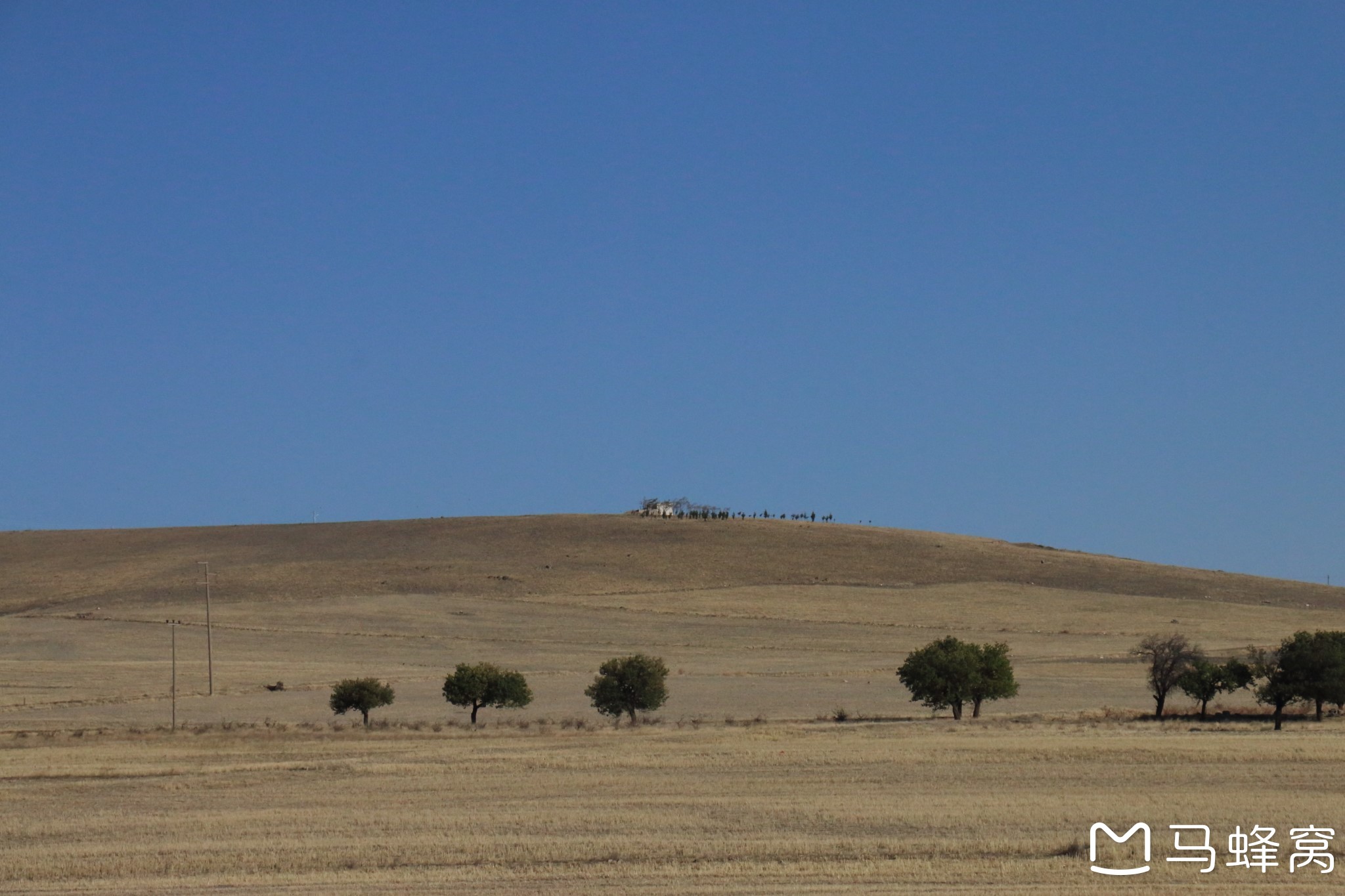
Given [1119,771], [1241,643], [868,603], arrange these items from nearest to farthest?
[1119,771], [1241,643], [868,603]

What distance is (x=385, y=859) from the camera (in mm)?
22547

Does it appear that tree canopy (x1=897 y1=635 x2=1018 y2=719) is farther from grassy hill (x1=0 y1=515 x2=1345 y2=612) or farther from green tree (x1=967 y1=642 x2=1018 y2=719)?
grassy hill (x1=0 y1=515 x2=1345 y2=612)

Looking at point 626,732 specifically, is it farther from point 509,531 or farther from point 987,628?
point 509,531

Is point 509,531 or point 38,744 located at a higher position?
point 509,531

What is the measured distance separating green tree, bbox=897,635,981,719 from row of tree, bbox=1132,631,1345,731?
7.38 m

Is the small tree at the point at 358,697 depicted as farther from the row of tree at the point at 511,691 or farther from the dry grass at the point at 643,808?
the dry grass at the point at 643,808

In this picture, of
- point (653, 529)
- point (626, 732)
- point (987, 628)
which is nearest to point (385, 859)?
point (626, 732)

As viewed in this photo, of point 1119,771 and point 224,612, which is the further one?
point 224,612

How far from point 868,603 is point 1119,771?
68.8 metres

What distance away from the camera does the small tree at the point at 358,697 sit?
181 ft

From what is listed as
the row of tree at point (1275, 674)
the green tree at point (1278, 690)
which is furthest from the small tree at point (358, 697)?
the green tree at point (1278, 690)

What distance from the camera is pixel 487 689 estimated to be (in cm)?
5578

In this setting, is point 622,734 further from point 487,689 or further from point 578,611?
Answer: point 578,611

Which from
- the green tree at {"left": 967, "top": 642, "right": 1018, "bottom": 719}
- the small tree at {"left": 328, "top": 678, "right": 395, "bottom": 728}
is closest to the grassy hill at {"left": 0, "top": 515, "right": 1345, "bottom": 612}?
the small tree at {"left": 328, "top": 678, "right": 395, "bottom": 728}
